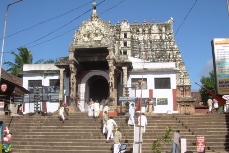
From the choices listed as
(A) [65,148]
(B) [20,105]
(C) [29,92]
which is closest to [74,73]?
(C) [29,92]

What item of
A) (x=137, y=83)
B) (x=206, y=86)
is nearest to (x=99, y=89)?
(x=137, y=83)

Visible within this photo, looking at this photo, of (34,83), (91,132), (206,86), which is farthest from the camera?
(206,86)

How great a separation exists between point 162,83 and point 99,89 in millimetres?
6090

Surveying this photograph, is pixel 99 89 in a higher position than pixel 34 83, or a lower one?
lower

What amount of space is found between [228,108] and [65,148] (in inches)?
466

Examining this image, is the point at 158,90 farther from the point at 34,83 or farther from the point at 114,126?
the point at 34,83

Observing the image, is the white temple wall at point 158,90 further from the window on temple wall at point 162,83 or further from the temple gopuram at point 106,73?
the window on temple wall at point 162,83

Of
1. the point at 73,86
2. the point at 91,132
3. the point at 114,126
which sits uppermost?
the point at 73,86

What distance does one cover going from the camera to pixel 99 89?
27.8 meters

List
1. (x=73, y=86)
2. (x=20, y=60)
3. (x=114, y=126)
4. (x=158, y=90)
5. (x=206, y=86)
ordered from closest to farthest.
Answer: (x=114, y=126)
(x=73, y=86)
(x=158, y=90)
(x=20, y=60)
(x=206, y=86)

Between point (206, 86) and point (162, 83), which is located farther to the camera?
point (206, 86)

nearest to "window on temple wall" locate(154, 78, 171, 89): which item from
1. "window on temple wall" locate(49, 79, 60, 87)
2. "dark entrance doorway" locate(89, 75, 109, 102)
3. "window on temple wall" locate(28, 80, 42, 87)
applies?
"dark entrance doorway" locate(89, 75, 109, 102)

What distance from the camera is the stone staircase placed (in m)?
15.2

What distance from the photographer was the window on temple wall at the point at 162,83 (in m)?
26.5
